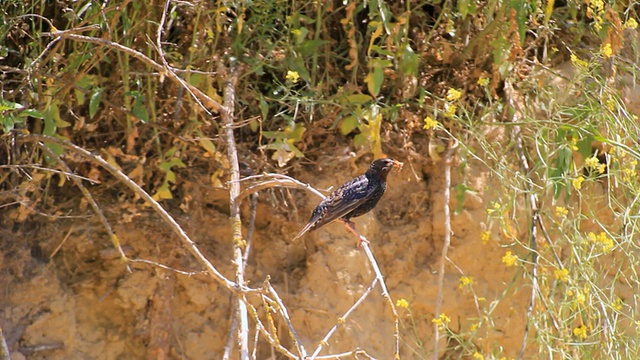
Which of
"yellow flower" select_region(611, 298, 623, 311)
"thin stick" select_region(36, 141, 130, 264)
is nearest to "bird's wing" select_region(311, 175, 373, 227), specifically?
"thin stick" select_region(36, 141, 130, 264)

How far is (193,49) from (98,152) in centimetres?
60

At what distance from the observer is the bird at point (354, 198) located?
3.88 meters

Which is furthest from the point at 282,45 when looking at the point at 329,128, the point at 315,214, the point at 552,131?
the point at 552,131

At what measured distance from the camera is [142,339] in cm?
410

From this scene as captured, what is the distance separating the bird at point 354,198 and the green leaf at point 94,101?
0.93 meters

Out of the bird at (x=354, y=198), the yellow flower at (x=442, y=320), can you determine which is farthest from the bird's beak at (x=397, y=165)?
the yellow flower at (x=442, y=320)

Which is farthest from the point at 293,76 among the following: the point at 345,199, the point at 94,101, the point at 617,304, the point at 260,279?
the point at 617,304

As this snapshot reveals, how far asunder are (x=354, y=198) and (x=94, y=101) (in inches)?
43.1

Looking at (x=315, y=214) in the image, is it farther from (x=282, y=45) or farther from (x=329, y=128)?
(x=282, y=45)

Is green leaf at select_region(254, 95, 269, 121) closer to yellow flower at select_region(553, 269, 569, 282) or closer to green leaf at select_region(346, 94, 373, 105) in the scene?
green leaf at select_region(346, 94, 373, 105)

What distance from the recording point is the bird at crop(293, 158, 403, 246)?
12.7 ft

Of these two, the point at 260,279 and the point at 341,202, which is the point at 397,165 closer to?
the point at 341,202

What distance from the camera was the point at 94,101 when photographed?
12.5 feet

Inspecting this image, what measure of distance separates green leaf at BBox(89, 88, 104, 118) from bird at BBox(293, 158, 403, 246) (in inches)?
36.8
